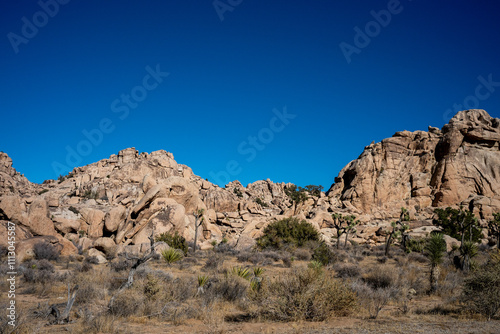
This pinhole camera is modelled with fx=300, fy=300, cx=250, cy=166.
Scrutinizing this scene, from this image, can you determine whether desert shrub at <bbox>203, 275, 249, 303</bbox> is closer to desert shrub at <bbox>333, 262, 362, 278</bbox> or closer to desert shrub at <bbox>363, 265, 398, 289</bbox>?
desert shrub at <bbox>363, 265, 398, 289</bbox>

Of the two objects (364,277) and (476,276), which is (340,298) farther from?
(364,277)

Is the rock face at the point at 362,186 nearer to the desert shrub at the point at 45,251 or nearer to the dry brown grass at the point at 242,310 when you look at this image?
the desert shrub at the point at 45,251

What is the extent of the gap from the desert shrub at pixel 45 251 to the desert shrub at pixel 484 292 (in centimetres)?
2244

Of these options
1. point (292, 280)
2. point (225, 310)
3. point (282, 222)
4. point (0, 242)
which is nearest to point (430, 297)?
point (292, 280)

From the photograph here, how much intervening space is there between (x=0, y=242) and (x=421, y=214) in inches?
2396

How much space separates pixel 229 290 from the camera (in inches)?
429

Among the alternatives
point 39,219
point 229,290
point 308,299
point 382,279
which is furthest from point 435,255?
point 39,219

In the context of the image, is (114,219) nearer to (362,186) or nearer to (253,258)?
(253,258)

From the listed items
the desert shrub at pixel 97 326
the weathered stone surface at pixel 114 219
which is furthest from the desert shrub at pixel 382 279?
the weathered stone surface at pixel 114 219

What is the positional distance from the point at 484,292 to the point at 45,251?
23.0 meters

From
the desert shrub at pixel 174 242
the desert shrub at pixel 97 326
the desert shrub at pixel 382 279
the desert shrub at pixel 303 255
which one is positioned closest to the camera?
the desert shrub at pixel 97 326

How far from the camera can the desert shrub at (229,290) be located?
10674 mm

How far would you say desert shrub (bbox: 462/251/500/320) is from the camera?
789 centimetres

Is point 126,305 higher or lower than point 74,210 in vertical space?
lower
